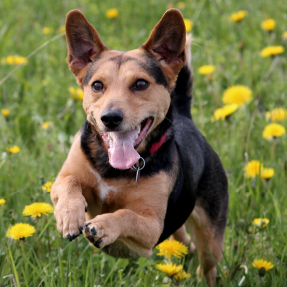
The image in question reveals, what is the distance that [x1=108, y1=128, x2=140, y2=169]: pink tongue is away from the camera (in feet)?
12.2

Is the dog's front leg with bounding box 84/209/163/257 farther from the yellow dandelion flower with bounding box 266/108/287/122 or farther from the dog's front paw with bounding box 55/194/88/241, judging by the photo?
the yellow dandelion flower with bounding box 266/108/287/122

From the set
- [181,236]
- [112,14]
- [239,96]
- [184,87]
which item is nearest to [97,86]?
[184,87]

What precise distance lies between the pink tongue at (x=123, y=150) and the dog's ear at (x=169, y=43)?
748 mm

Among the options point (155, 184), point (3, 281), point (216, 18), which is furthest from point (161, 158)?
point (216, 18)

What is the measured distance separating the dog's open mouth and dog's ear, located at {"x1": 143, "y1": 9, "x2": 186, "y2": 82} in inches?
24.0

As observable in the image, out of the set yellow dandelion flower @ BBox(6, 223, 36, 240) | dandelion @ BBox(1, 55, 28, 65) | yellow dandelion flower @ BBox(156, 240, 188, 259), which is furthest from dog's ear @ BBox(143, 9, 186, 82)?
dandelion @ BBox(1, 55, 28, 65)

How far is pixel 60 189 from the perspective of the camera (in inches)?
141

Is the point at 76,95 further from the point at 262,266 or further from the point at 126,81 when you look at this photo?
the point at 262,266

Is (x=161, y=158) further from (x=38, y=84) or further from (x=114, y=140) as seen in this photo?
(x=38, y=84)

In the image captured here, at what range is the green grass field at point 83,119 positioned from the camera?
14.7 ft

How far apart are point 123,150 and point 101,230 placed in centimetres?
77

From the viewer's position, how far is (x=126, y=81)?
12.8 ft

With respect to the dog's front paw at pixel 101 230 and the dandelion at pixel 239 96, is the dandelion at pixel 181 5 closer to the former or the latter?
the dandelion at pixel 239 96

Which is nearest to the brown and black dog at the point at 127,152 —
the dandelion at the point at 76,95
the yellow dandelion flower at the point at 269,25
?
the dandelion at the point at 76,95
